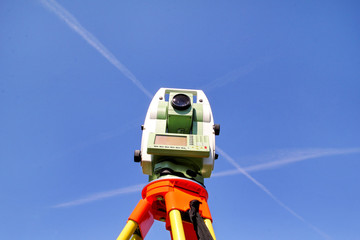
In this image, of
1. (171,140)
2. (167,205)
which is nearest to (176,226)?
(167,205)

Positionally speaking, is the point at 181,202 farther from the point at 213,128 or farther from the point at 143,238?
the point at 213,128

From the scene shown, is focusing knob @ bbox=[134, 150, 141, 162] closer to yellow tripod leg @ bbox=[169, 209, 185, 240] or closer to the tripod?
the tripod

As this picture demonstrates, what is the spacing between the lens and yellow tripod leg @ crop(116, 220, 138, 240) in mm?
3749

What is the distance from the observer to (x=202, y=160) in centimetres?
477

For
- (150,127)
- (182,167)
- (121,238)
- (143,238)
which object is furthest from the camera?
(150,127)

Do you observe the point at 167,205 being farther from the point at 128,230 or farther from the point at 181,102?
the point at 181,102

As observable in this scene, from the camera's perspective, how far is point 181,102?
5.32 meters

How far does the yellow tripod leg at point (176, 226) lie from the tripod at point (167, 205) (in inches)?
0.7

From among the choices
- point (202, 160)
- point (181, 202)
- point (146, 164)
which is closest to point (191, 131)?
point (202, 160)

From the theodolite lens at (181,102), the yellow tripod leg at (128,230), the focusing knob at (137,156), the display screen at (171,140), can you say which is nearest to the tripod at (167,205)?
the yellow tripod leg at (128,230)

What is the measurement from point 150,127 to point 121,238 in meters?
2.16

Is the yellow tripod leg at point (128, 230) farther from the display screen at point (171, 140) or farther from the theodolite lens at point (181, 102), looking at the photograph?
the theodolite lens at point (181, 102)

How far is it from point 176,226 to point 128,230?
3.00 feet

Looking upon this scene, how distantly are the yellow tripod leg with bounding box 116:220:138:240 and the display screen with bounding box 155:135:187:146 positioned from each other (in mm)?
1390
